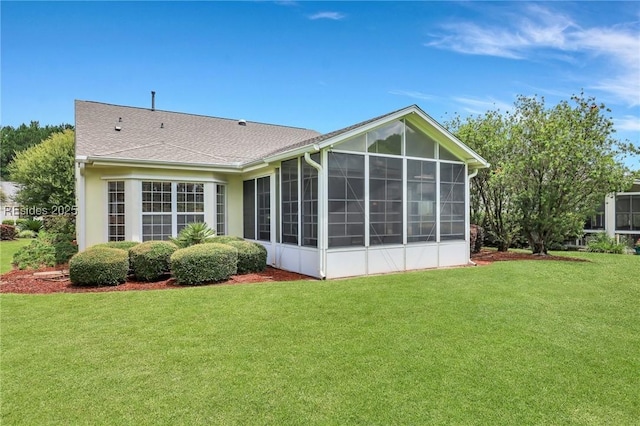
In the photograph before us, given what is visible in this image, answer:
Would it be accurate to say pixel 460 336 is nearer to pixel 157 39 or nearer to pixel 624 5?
pixel 624 5

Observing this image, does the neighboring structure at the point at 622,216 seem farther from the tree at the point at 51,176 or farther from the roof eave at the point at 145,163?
the tree at the point at 51,176

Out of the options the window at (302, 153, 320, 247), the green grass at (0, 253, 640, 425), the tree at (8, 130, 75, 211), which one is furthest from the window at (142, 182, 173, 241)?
the tree at (8, 130, 75, 211)

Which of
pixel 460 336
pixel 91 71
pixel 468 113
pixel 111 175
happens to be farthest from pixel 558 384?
pixel 91 71

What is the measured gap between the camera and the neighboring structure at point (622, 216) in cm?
2036

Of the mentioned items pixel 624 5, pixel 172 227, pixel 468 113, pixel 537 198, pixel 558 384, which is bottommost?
pixel 558 384

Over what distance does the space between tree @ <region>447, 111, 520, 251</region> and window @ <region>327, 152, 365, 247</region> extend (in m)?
7.83

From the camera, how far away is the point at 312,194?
10.1 meters

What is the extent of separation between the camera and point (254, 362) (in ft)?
15.0

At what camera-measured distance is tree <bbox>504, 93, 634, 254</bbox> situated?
13.8 meters

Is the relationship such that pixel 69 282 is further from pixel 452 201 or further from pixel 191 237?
pixel 452 201

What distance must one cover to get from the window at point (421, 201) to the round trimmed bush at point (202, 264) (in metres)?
5.48

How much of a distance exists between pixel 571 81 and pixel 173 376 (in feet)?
62.2

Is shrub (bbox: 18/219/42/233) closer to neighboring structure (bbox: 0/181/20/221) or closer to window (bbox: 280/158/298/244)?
neighboring structure (bbox: 0/181/20/221)

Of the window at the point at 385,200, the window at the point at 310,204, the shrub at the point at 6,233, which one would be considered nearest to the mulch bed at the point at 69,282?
the window at the point at 310,204
